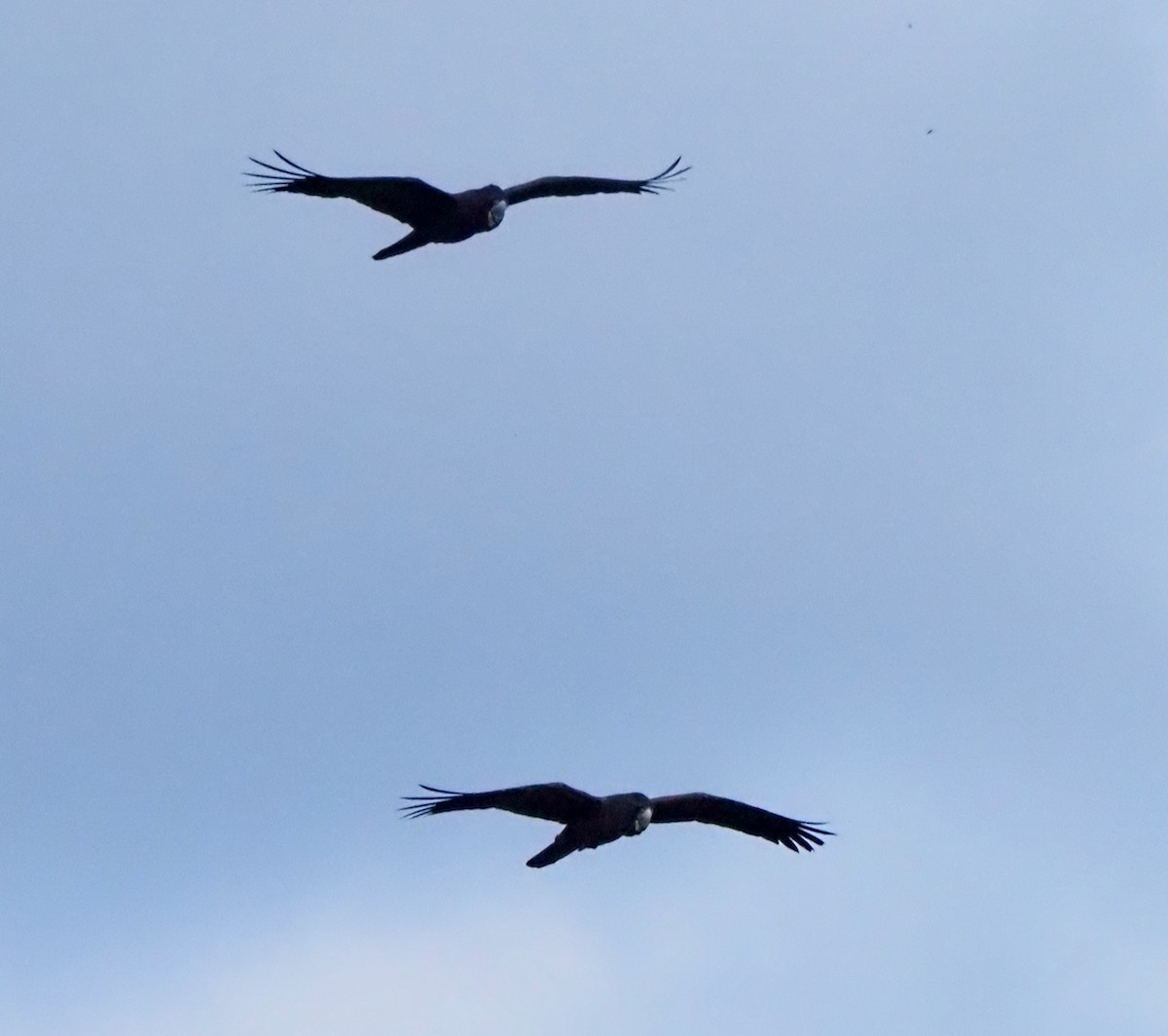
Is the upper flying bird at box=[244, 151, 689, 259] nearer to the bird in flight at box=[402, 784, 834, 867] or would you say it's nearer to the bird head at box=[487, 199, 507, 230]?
the bird head at box=[487, 199, 507, 230]

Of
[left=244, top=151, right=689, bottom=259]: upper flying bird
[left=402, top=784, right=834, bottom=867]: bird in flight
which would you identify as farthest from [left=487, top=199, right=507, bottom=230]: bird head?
[left=402, top=784, right=834, bottom=867]: bird in flight

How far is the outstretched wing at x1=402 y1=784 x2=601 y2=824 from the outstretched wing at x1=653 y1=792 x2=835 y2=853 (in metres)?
1.67

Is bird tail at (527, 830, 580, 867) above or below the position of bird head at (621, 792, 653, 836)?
below

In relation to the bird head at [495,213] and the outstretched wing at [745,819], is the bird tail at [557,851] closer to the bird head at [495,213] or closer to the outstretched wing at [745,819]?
the outstretched wing at [745,819]

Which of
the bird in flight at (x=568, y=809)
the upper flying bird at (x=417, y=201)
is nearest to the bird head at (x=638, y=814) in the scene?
the bird in flight at (x=568, y=809)

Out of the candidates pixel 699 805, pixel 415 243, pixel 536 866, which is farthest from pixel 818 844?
pixel 415 243

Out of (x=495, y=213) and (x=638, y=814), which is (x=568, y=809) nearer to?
(x=638, y=814)

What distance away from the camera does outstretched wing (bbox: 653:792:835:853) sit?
23.1m

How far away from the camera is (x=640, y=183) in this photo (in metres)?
25.9

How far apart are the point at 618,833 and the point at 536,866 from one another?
36.7 inches

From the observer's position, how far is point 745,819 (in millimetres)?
23422

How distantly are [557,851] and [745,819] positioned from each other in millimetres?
2702

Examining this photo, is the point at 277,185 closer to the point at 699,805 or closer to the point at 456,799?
the point at 456,799

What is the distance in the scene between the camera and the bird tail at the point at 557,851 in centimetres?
2152
